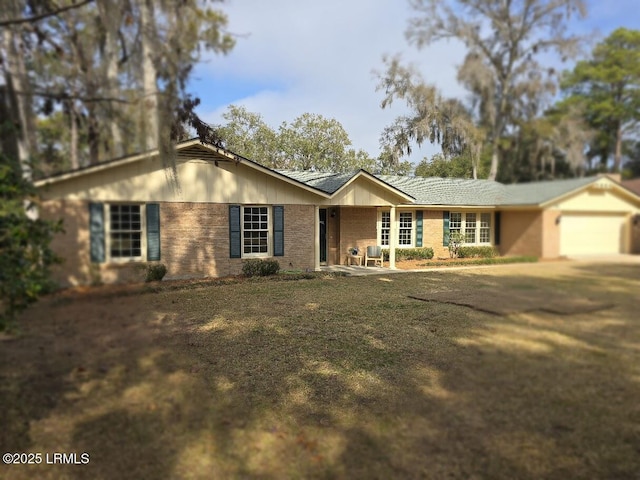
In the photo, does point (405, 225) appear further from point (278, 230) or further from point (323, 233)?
point (278, 230)

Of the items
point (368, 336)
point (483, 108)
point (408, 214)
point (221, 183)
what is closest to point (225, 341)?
point (368, 336)

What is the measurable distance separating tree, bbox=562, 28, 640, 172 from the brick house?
231 mm

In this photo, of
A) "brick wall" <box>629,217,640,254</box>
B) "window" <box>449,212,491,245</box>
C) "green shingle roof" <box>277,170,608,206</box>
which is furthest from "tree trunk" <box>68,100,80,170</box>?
"brick wall" <box>629,217,640,254</box>

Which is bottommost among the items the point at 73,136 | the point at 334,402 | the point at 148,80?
the point at 334,402

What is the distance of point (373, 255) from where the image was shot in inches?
528

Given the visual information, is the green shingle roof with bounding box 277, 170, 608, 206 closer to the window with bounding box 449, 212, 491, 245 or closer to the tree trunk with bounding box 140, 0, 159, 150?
the window with bounding box 449, 212, 491, 245

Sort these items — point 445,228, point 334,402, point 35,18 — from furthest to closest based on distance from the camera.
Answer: point 445,228 < point 334,402 < point 35,18

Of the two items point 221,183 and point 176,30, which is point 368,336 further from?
point 176,30

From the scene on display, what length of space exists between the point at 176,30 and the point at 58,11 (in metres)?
0.58

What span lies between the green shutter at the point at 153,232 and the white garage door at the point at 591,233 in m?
2.51

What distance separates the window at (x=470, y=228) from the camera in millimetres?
3074

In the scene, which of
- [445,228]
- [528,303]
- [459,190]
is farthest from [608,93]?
[445,228]

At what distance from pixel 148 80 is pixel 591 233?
281 centimetres

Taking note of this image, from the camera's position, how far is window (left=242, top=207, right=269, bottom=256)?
3543 mm
